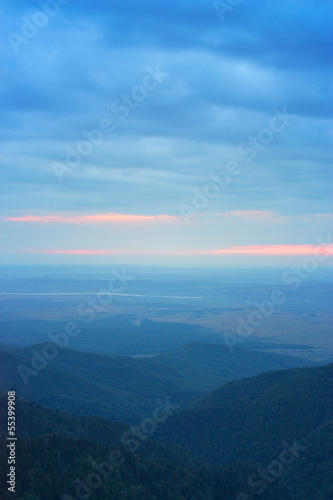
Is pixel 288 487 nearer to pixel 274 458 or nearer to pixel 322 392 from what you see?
pixel 274 458

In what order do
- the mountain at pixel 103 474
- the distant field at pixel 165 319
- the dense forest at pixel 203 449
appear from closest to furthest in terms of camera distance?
the mountain at pixel 103 474 < the dense forest at pixel 203 449 < the distant field at pixel 165 319

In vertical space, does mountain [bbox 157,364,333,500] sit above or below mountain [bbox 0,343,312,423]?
below

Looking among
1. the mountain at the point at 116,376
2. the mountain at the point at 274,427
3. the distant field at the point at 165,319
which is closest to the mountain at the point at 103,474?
the mountain at the point at 274,427

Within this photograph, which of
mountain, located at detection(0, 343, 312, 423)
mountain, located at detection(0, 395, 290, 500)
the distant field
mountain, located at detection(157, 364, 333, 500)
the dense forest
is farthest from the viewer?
the distant field

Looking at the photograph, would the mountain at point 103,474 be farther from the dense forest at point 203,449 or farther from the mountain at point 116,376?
the mountain at point 116,376

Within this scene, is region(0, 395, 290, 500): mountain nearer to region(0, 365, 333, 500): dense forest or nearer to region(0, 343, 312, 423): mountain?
region(0, 365, 333, 500): dense forest

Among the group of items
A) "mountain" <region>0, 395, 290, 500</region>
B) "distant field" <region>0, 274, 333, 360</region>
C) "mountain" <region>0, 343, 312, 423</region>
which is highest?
"distant field" <region>0, 274, 333, 360</region>

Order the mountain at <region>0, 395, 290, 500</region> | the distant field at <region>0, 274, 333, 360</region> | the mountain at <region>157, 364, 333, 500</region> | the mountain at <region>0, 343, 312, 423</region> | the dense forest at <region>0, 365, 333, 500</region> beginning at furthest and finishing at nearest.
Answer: the distant field at <region>0, 274, 333, 360</region>
the mountain at <region>0, 343, 312, 423</region>
the mountain at <region>157, 364, 333, 500</region>
the dense forest at <region>0, 365, 333, 500</region>
the mountain at <region>0, 395, 290, 500</region>

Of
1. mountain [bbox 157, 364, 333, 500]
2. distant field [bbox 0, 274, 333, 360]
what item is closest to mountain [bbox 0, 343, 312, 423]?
mountain [bbox 157, 364, 333, 500]
